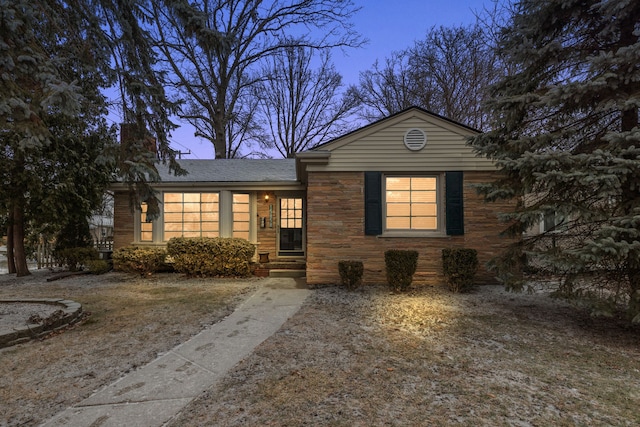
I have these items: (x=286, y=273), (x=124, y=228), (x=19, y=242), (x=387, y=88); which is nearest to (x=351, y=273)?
(x=286, y=273)

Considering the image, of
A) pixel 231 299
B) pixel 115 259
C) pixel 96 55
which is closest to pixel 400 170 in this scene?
pixel 231 299

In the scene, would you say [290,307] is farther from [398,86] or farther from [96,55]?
[398,86]

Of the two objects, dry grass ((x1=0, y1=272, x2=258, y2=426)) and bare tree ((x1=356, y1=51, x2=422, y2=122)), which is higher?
bare tree ((x1=356, y1=51, x2=422, y2=122))

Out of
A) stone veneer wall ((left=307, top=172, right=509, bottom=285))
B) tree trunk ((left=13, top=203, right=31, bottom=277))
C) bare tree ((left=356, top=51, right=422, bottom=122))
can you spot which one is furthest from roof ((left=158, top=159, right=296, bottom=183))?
bare tree ((left=356, top=51, right=422, bottom=122))

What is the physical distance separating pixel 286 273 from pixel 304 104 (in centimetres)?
1703

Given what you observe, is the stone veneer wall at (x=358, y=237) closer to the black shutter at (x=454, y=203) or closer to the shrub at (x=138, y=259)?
the black shutter at (x=454, y=203)

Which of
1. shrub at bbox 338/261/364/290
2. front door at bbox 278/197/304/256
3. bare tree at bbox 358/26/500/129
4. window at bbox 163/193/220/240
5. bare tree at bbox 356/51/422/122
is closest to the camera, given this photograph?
shrub at bbox 338/261/364/290

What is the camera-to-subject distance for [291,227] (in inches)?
429

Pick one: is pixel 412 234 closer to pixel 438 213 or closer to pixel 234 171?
pixel 438 213

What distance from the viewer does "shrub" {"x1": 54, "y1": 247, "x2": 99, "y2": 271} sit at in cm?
1003

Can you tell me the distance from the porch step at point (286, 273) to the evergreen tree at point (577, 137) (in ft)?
17.5

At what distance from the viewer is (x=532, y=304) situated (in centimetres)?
613

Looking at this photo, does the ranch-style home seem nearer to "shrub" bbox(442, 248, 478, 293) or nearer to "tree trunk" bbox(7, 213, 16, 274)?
"shrub" bbox(442, 248, 478, 293)

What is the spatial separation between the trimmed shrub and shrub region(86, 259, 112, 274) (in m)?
2.34
